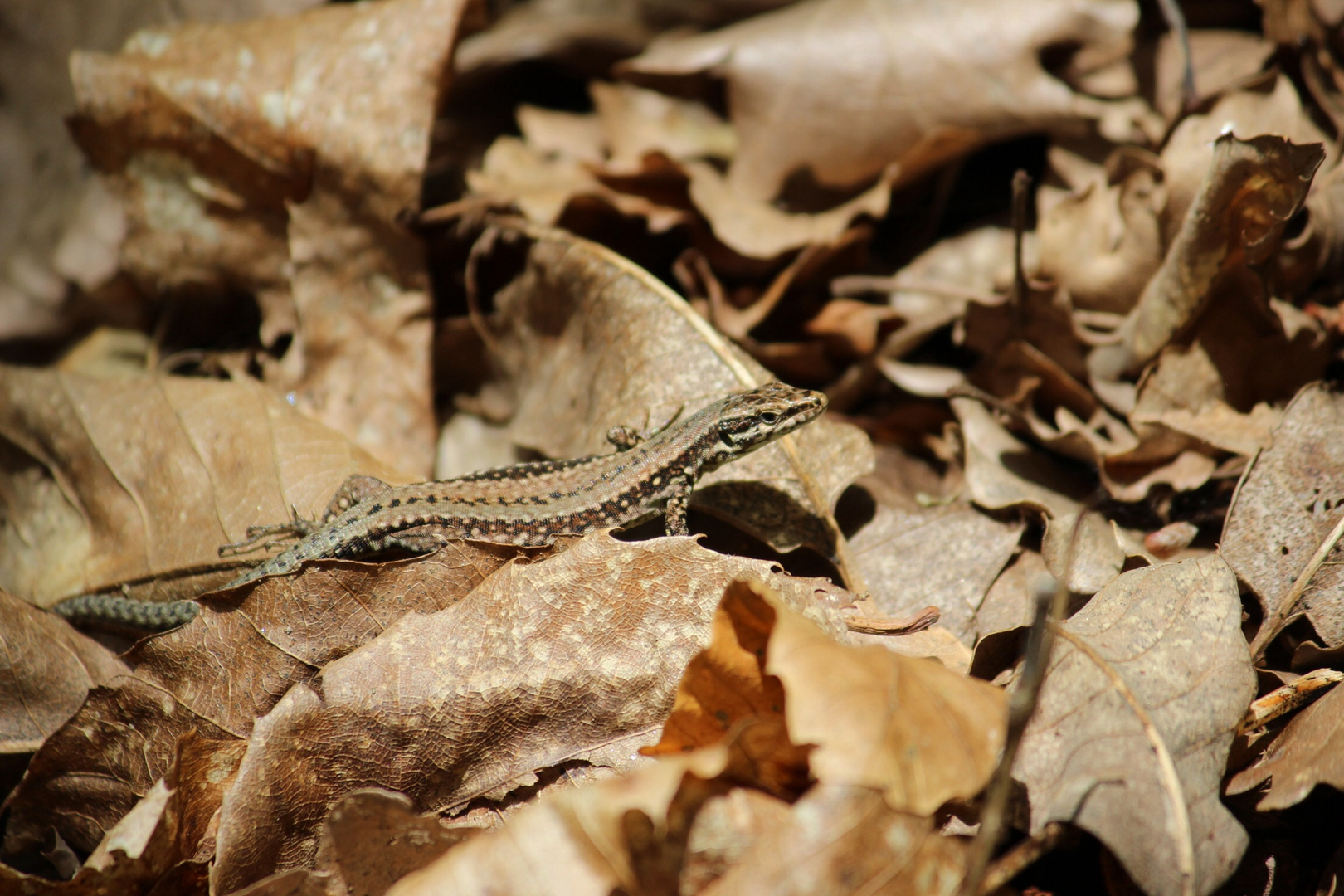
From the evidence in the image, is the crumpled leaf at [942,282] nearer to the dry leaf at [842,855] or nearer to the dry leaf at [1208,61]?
the dry leaf at [1208,61]

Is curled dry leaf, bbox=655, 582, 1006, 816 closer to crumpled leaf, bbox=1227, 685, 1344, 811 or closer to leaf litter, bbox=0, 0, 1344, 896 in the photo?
leaf litter, bbox=0, 0, 1344, 896

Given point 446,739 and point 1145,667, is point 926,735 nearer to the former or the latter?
point 1145,667

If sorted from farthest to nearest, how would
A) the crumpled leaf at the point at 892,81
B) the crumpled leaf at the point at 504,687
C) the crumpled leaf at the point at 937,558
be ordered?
the crumpled leaf at the point at 892,81 < the crumpled leaf at the point at 937,558 < the crumpled leaf at the point at 504,687

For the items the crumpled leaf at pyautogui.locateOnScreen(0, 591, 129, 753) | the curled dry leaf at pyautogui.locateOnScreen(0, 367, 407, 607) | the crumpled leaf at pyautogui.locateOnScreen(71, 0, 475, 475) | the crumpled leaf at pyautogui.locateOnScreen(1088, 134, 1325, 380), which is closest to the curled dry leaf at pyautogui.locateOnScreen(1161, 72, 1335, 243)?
the crumpled leaf at pyautogui.locateOnScreen(1088, 134, 1325, 380)

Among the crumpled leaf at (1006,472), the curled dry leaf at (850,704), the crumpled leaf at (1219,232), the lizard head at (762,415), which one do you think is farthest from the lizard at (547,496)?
the crumpled leaf at (1219,232)

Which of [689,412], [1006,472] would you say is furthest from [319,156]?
[1006,472]

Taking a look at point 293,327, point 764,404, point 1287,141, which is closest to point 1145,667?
point 764,404
